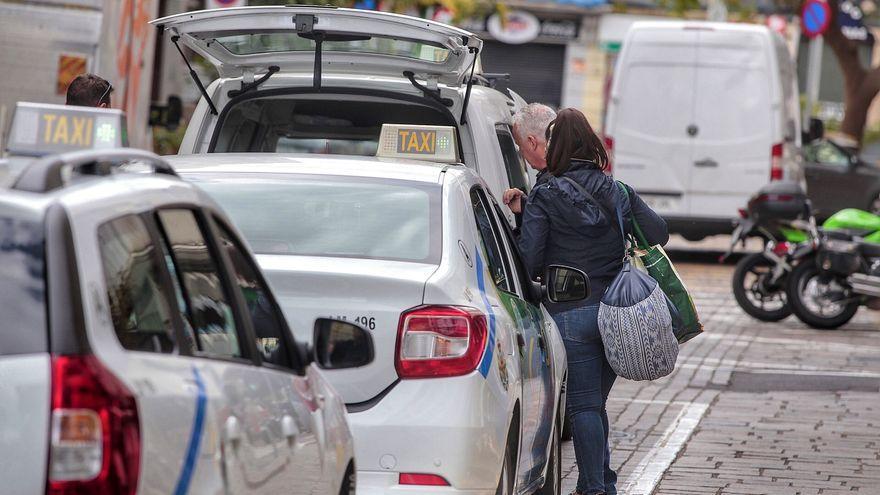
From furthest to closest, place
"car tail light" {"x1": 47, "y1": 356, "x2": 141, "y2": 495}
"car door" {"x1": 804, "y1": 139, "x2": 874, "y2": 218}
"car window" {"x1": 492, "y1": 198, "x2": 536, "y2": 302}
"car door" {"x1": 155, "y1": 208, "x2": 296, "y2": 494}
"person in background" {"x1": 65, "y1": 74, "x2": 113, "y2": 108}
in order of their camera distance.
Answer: "car door" {"x1": 804, "y1": 139, "x2": 874, "y2": 218}, "person in background" {"x1": 65, "y1": 74, "x2": 113, "y2": 108}, "car window" {"x1": 492, "y1": 198, "x2": 536, "y2": 302}, "car door" {"x1": 155, "y1": 208, "x2": 296, "y2": 494}, "car tail light" {"x1": 47, "y1": 356, "x2": 141, "y2": 495}

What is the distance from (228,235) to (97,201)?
2.97 ft

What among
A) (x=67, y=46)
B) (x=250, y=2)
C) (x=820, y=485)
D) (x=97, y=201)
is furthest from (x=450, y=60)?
(x=250, y=2)

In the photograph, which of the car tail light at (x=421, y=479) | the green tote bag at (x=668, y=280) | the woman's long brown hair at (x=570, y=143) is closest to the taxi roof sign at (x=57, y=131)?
the car tail light at (x=421, y=479)

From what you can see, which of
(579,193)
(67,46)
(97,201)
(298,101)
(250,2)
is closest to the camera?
(97,201)

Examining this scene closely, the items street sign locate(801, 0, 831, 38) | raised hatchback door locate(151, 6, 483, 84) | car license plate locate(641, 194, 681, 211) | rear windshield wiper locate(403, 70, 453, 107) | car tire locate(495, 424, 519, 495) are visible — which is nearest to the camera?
car tire locate(495, 424, 519, 495)

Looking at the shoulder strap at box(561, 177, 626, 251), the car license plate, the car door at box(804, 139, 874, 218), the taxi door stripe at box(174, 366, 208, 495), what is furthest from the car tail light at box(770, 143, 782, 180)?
the taxi door stripe at box(174, 366, 208, 495)

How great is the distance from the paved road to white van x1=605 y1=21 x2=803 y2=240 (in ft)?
15.5

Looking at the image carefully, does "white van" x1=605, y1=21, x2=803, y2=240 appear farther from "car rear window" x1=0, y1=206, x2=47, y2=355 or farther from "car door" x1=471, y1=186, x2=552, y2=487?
"car rear window" x1=0, y1=206, x2=47, y2=355

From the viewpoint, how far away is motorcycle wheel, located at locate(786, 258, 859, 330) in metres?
15.4

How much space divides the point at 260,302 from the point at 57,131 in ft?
4.12

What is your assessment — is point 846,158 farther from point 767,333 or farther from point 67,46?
point 67,46

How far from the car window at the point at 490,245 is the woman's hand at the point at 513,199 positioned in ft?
4.23

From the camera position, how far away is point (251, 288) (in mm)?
4617

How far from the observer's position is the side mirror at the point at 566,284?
6754 mm
